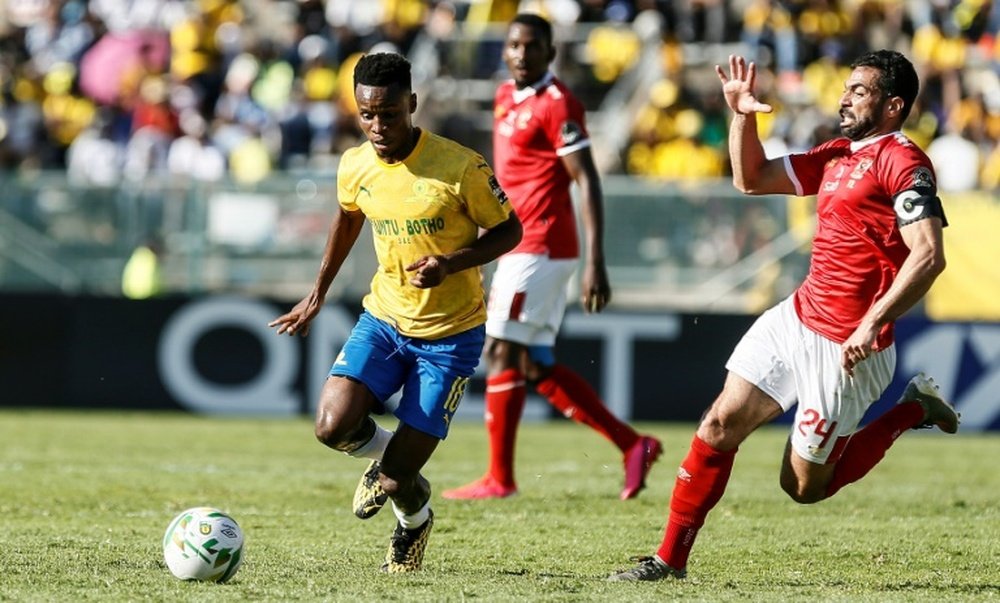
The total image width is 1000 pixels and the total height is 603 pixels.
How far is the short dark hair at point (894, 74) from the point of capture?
6867mm

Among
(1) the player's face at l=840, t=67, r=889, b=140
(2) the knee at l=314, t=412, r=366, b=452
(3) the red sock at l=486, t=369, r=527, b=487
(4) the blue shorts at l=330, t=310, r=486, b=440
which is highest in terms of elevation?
(1) the player's face at l=840, t=67, r=889, b=140

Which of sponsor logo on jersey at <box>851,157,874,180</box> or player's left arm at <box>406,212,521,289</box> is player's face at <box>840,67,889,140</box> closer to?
sponsor logo on jersey at <box>851,157,874,180</box>

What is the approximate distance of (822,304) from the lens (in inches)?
279

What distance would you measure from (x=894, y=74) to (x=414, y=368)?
95.6 inches

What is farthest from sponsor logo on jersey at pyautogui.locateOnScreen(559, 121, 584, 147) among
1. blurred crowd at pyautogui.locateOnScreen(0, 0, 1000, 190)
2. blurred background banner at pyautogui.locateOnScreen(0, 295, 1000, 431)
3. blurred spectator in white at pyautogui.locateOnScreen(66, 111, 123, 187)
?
blurred spectator in white at pyautogui.locateOnScreen(66, 111, 123, 187)

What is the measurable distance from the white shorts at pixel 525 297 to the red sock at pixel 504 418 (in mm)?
290

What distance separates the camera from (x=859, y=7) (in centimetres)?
2072

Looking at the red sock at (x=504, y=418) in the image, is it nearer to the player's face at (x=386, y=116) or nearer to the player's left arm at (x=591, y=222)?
the player's left arm at (x=591, y=222)

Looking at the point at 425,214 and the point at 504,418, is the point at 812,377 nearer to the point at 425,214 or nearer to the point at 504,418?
the point at 425,214

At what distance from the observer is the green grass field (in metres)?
6.68

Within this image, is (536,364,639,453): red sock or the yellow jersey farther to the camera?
(536,364,639,453): red sock

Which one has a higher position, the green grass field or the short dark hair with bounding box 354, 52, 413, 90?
the short dark hair with bounding box 354, 52, 413, 90

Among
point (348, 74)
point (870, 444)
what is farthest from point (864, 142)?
point (348, 74)

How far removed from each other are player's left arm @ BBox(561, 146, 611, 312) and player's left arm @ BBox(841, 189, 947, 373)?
11.5 ft
